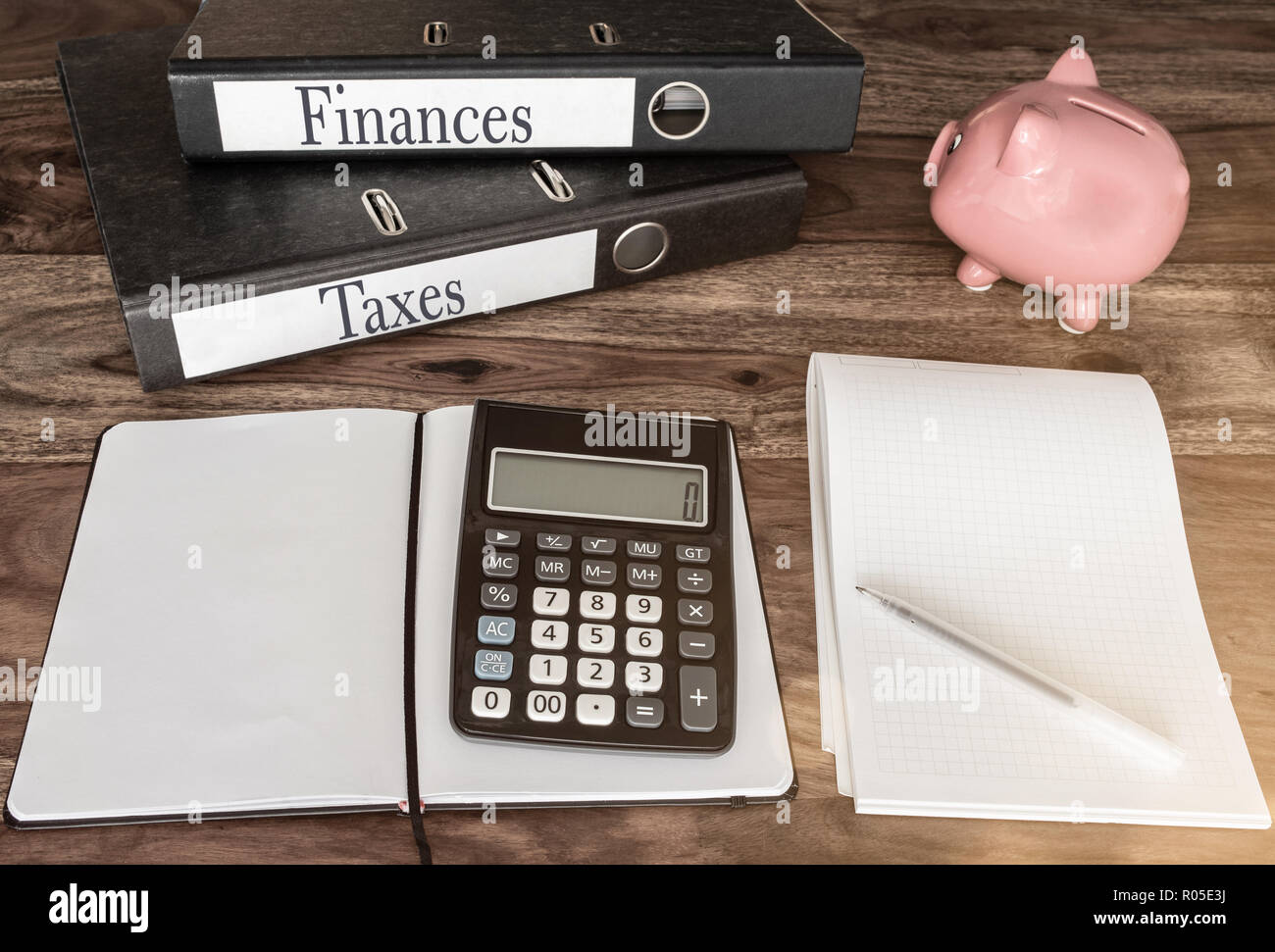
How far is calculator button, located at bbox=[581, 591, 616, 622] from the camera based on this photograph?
19.1 inches

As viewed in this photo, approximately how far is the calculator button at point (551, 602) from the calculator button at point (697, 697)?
59 millimetres

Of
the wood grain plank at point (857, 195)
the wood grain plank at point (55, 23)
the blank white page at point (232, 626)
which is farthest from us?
the wood grain plank at point (55, 23)

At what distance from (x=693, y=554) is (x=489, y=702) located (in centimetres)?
12

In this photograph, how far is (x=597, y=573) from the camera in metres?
0.50

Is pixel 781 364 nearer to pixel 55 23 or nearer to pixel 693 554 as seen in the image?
pixel 693 554

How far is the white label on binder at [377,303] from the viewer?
562mm

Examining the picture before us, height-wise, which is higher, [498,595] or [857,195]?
[857,195]

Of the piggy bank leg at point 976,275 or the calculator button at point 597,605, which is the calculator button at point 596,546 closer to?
the calculator button at point 597,605

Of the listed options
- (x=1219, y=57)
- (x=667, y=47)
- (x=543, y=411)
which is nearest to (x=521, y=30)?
(x=667, y=47)

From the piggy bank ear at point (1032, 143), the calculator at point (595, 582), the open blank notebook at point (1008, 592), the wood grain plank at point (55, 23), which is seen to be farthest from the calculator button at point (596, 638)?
the wood grain plank at point (55, 23)

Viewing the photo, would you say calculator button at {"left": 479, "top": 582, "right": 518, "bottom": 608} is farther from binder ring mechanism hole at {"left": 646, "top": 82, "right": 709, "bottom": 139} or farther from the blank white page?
binder ring mechanism hole at {"left": 646, "top": 82, "right": 709, "bottom": 139}

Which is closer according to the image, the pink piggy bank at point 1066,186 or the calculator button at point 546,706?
the calculator button at point 546,706

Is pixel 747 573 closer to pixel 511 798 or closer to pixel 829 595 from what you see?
pixel 829 595

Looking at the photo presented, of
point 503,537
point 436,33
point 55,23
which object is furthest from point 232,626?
point 55,23
